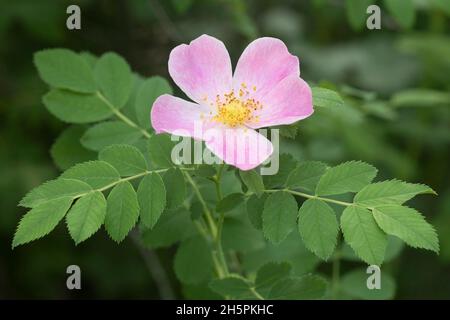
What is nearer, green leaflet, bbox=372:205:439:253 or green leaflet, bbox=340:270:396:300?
green leaflet, bbox=372:205:439:253

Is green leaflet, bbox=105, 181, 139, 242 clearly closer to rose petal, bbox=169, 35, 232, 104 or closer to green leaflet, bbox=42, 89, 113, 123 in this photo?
rose petal, bbox=169, 35, 232, 104

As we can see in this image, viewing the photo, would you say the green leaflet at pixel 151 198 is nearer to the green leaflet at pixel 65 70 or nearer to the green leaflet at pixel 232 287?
the green leaflet at pixel 232 287

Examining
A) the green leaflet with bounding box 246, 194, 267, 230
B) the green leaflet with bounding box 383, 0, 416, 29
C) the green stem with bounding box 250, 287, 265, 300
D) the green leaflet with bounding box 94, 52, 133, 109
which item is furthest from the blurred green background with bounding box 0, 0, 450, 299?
the green leaflet with bounding box 246, 194, 267, 230

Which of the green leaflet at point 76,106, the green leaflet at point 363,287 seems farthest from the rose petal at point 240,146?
the green leaflet at point 363,287

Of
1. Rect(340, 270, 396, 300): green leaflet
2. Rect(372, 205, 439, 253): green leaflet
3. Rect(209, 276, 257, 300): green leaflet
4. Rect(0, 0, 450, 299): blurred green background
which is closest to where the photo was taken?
Rect(372, 205, 439, 253): green leaflet

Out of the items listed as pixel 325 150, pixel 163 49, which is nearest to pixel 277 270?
pixel 325 150

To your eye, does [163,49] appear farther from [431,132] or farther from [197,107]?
[197,107]
